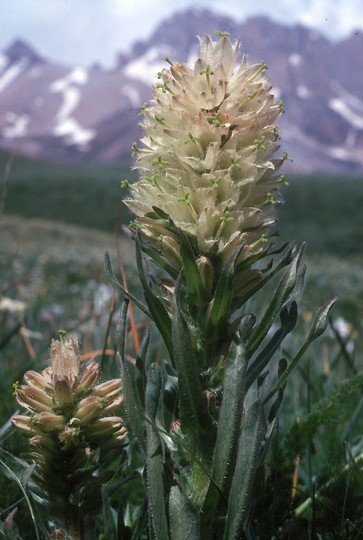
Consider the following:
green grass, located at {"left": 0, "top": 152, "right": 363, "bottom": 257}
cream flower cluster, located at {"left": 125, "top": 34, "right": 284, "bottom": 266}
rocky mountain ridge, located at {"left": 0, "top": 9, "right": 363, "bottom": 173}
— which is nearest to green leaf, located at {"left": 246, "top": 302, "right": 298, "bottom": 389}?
cream flower cluster, located at {"left": 125, "top": 34, "right": 284, "bottom": 266}

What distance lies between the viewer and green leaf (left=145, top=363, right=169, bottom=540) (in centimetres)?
103

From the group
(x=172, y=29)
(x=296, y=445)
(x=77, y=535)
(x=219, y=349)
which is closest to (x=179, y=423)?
(x=219, y=349)

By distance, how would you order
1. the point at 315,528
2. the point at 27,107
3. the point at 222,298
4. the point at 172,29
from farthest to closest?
the point at 172,29, the point at 27,107, the point at 315,528, the point at 222,298

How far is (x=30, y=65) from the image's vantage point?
190m

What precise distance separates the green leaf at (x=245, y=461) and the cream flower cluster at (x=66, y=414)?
210 mm

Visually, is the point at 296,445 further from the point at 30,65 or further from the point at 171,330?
the point at 30,65

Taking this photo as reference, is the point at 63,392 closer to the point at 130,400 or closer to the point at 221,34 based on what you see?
the point at 130,400

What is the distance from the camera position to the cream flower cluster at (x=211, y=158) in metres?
1.10

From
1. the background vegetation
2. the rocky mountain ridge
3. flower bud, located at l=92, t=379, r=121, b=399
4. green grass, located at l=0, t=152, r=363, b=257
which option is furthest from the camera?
the rocky mountain ridge

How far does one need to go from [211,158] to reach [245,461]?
1.59 ft

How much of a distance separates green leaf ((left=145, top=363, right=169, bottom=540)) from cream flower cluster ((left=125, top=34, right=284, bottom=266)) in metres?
0.23

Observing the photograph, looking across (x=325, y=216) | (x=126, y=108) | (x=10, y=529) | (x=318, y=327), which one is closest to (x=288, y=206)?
(x=325, y=216)

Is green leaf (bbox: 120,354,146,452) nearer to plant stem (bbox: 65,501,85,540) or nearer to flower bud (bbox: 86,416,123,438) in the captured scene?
flower bud (bbox: 86,416,123,438)

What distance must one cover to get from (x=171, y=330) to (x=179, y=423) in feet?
0.54
